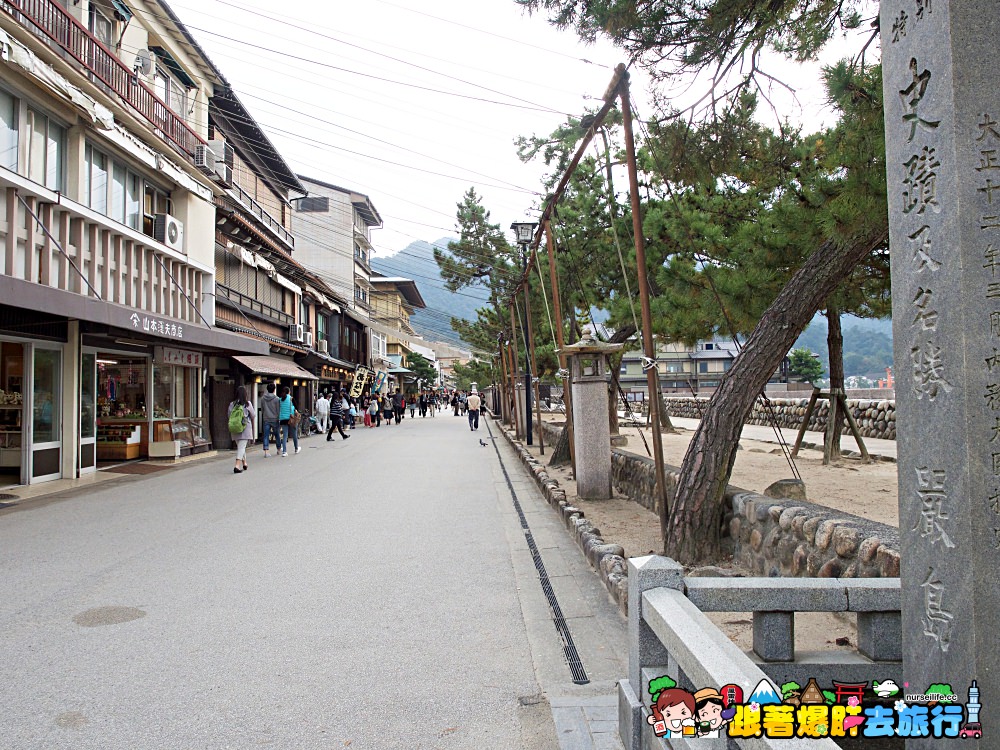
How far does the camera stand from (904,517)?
2.32m

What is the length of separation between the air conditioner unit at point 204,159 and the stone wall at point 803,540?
674 inches

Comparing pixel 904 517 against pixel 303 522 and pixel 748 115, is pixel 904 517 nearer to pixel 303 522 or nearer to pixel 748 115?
pixel 748 115

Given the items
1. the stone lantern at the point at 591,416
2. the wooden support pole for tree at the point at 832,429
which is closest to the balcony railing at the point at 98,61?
the stone lantern at the point at 591,416

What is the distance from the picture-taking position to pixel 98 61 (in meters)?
13.9

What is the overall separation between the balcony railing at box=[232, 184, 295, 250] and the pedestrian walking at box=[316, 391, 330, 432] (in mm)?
6766

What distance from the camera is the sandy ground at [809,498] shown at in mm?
4477

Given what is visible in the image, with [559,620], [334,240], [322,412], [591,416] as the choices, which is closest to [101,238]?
[591,416]

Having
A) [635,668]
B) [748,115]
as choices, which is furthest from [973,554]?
[748,115]

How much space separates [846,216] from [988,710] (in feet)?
11.4

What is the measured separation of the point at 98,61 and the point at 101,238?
144 inches

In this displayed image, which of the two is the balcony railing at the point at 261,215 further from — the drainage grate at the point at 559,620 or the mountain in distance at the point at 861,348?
the mountain in distance at the point at 861,348

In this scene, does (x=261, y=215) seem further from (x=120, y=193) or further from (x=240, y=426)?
(x=240, y=426)

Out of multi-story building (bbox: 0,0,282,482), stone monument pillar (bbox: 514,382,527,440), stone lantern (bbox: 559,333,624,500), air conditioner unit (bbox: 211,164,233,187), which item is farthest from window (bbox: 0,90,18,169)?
stone monument pillar (bbox: 514,382,527,440)

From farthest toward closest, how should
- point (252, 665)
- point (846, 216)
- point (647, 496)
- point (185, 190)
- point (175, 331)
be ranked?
point (185, 190) → point (175, 331) → point (647, 496) → point (846, 216) → point (252, 665)
